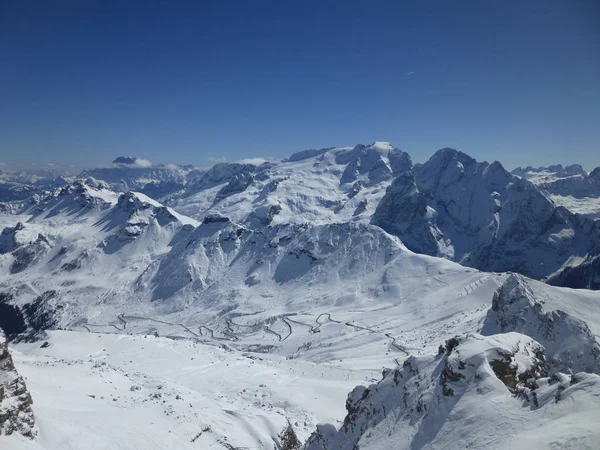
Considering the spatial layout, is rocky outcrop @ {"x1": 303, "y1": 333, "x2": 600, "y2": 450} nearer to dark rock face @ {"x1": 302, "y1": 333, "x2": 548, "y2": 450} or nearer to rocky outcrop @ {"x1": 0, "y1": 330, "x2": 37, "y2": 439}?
dark rock face @ {"x1": 302, "y1": 333, "x2": 548, "y2": 450}

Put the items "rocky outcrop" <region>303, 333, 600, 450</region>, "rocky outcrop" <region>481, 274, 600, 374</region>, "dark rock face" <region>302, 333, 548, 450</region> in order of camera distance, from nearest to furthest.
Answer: "rocky outcrop" <region>303, 333, 600, 450</region>
"dark rock face" <region>302, 333, 548, 450</region>
"rocky outcrop" <region>481, 274, 600, 374</region>

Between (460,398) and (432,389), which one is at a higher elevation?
(460,398)

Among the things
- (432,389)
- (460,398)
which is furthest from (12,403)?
(460,398)

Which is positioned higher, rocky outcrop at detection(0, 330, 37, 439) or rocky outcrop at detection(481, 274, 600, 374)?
rocky outcrop at detection(0, 330, 37, 439)

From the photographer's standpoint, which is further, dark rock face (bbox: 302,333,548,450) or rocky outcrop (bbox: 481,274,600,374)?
rocky outcrop (bbox: 481,274,600,374)

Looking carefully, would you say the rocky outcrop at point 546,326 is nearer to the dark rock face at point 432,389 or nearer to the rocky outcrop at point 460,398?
the dark rock face at point 432,389

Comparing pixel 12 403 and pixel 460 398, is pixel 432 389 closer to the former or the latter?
pixel 460 398

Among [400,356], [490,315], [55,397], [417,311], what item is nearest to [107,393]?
[55,397]

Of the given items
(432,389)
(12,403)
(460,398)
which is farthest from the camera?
(12,403)

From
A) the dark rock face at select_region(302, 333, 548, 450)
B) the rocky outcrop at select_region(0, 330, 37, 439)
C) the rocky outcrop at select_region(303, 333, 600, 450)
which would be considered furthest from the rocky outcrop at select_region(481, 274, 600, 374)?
the rocky outcrop at select_region(0, 330, 37, 439)
